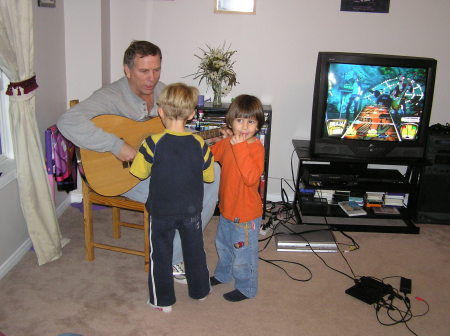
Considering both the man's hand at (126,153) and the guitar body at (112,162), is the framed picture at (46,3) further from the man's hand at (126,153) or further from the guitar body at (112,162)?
the man's hand at (126,153)

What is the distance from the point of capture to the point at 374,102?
300 cm

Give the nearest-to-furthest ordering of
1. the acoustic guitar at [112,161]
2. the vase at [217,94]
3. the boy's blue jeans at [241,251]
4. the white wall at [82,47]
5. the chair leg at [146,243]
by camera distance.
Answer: the boy's blue jeans at [241,251]
the acoustic guitar at [112,161]
the chair leg at [146,243]
the white wall at [82,47]
the vase at [217,94]

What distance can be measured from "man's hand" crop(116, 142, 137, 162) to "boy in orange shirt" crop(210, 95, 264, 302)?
1.43ft

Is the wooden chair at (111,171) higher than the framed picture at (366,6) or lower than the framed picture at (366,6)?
lower

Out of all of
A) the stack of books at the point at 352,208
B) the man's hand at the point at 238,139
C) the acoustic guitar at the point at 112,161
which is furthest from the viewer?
the stack of books at the point at 352,208

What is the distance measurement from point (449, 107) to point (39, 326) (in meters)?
3.14

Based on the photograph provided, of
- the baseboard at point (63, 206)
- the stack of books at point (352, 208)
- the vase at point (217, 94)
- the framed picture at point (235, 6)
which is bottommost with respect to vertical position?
the baseboard at point (63, 206)

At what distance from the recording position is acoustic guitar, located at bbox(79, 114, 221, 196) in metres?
2.30

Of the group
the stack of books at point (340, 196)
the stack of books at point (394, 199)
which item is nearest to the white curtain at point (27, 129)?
the stack of books at point (340, 196)

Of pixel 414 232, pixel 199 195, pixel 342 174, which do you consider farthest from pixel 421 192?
pixel 199 195

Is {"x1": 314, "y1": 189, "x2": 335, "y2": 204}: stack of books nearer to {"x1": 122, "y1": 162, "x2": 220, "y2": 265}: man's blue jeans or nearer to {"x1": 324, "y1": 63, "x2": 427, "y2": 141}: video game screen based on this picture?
{"x1": 324, "y1": 63, "x2": 427, "y2": 141}: video game screen

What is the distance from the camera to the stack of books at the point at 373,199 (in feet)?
11.2

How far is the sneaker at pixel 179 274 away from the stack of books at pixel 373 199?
159cm

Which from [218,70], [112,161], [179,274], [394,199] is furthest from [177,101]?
[394,199]
